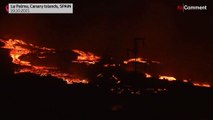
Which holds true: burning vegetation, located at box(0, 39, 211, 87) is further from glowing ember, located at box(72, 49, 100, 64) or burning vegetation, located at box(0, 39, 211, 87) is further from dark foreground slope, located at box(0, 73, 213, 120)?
dark foreground slope, located at box(0, 73, 213, 120)

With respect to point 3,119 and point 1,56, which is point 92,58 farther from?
point 3,119

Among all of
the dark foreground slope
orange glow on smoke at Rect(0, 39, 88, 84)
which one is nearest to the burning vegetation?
orange glow on smoke at Rect(0, 39, 88, 84)

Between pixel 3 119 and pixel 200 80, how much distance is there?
6727 mm

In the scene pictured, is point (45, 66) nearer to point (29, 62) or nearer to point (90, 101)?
point (29, 62)

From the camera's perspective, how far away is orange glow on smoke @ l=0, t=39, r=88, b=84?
12.2 meters

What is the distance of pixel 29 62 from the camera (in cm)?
1260

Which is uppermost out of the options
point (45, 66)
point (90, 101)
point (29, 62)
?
point (29, 62)

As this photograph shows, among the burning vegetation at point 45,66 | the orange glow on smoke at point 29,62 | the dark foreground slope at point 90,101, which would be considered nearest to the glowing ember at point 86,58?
the burning vegetation at point 45,66

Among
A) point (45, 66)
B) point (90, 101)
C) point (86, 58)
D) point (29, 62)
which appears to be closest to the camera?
point (90, 101)

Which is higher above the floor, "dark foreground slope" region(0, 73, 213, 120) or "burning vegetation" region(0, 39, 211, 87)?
"burning vegetation" region(0, 39, 211, 87)

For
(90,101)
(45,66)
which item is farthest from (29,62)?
(90,101)

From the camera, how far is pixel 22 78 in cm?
1184

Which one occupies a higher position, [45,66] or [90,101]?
[45,66]

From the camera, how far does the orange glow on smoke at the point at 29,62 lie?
40.1 feet
